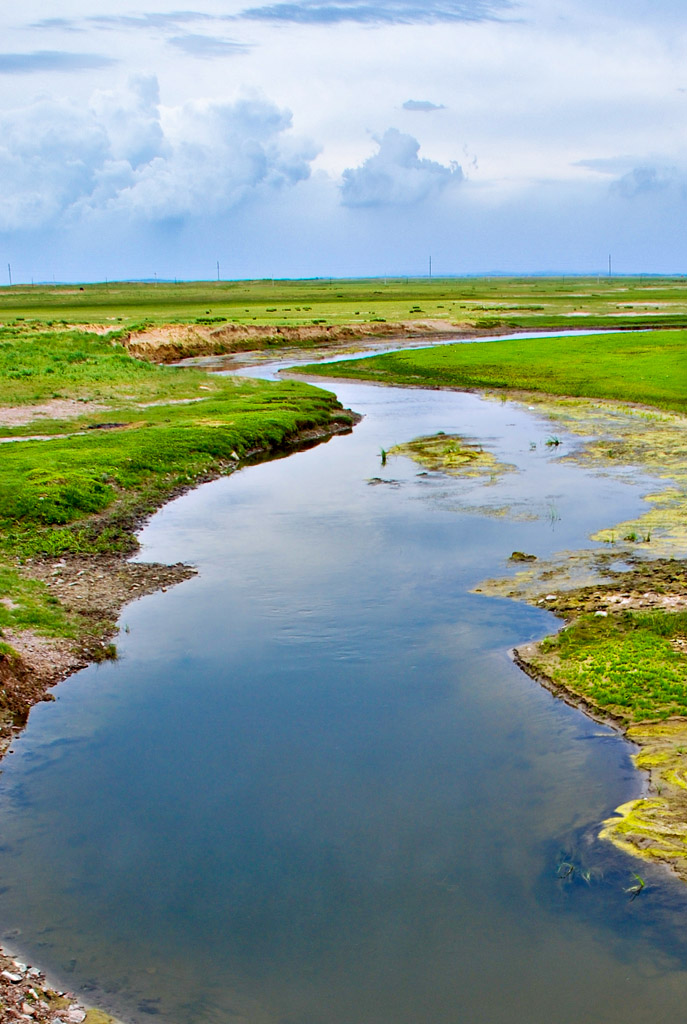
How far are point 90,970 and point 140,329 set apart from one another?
59.7m

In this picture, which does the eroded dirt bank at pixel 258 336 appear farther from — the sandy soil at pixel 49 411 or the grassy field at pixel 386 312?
the sandy soil at pixel 49 411

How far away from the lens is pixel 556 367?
2024 inches

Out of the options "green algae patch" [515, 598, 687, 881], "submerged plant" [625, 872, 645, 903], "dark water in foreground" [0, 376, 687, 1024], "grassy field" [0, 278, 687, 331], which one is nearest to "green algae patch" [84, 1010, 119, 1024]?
"dark water in foreground" [0, 376, 687, 1024]

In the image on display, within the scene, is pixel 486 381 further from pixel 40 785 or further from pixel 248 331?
pixel 40 785

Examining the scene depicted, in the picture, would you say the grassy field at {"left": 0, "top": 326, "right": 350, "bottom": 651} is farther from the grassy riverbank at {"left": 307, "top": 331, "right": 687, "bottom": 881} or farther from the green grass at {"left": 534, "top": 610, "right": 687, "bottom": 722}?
the green grass at {"left": 534, "top": 610, "right": 687, "bottom": 722}

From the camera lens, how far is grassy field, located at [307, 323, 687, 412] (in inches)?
1708

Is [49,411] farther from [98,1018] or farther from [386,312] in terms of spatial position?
[386,312]

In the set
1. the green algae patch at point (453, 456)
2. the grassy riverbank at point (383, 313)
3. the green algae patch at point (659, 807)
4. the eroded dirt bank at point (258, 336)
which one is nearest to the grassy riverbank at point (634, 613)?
the green algae patch at point (659, 807)

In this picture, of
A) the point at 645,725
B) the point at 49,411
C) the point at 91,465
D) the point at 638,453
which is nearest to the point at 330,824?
the point at 645,725

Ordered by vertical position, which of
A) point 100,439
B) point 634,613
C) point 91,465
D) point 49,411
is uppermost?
point 49,411

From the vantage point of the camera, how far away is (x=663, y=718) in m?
12.0

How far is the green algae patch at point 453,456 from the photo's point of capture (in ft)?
91.1

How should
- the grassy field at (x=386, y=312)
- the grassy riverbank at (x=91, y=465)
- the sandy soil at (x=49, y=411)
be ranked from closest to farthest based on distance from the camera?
1. the grassy riverbank at (x=91, y=465)
2. the sandy soil at (x=49, y=411)
3. the grassy field at (x=386, y=312)

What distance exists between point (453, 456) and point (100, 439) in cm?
1162
